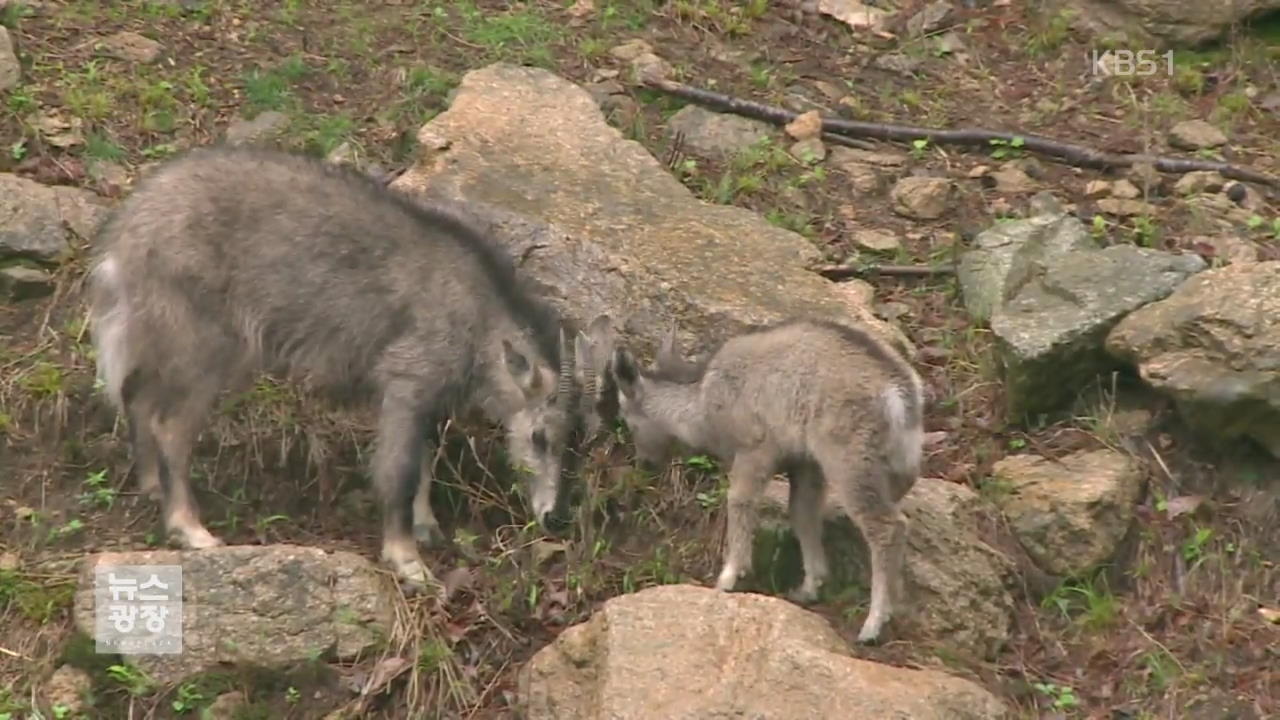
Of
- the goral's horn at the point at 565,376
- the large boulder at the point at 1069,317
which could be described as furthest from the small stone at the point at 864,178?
the goral's horn at the point at 565,376

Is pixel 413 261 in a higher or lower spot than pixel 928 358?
higher

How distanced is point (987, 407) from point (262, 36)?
492 centimetres

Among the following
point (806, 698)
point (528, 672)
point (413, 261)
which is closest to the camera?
point (806, 698)

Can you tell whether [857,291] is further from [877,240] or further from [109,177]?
[109,177]

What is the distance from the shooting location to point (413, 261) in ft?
23.9

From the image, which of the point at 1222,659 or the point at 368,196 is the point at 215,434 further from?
the point at 1222,659

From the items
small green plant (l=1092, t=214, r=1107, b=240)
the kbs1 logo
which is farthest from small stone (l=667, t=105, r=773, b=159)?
the kbs1 logo

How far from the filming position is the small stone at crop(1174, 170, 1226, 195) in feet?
30.7

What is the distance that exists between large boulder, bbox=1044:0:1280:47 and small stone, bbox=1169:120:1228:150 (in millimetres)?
853

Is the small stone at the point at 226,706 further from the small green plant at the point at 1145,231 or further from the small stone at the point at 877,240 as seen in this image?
the small green plant at the point at 1145,231

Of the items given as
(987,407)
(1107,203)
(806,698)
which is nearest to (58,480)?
(806,698)

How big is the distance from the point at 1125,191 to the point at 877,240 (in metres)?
1.41

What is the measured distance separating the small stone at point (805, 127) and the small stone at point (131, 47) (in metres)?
3.61

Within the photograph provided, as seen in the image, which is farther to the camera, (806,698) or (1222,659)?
(1222,659)
